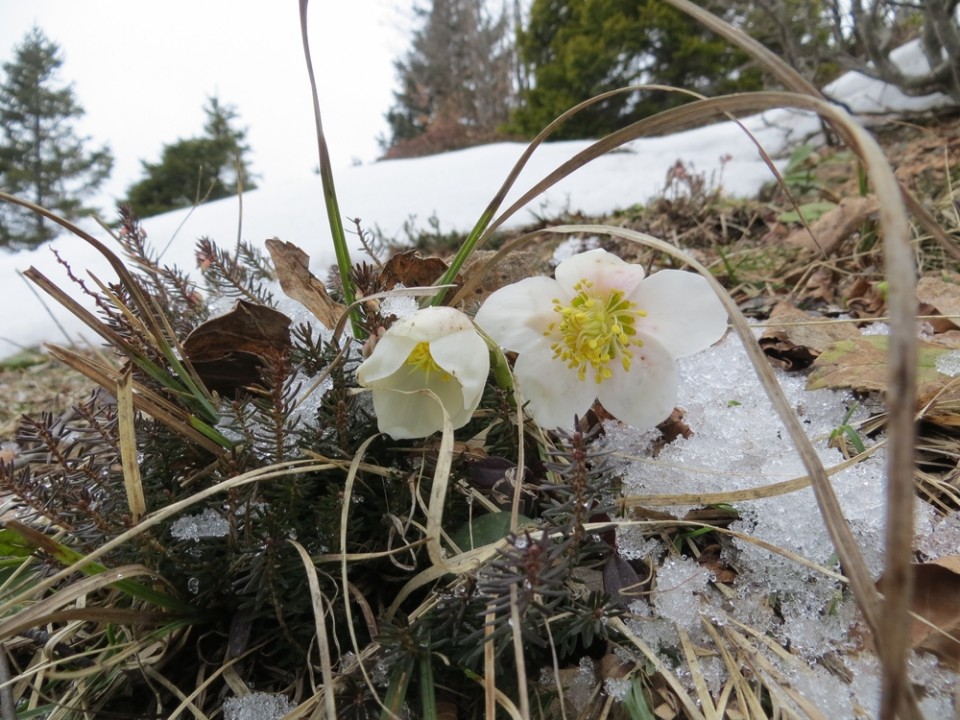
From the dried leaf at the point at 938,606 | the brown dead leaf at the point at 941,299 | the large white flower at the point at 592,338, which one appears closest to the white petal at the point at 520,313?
the large white flower at the point at 592,338

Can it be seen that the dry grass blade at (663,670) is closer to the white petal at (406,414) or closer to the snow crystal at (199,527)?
the white petal at (406,414)

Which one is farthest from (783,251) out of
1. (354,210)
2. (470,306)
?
(354,210)

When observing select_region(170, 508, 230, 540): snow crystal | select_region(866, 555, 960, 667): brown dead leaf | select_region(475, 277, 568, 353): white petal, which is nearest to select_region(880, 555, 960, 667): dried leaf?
select_region(866, 555, 960, 667): brown dead leaf

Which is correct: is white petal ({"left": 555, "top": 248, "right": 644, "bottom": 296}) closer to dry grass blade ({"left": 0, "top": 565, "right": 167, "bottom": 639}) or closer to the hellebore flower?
the hellebore flower

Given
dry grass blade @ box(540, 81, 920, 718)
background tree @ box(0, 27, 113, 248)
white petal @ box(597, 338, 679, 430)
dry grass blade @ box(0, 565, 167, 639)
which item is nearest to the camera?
dry grass blade @ box(540, 81, 920, 718)

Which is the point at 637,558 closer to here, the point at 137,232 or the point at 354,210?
the point at 137,232

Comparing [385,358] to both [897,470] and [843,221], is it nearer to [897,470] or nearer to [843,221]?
[897,470]
